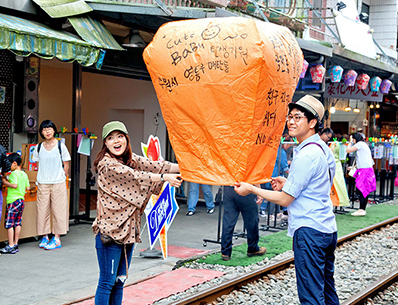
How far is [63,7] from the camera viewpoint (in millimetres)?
8977

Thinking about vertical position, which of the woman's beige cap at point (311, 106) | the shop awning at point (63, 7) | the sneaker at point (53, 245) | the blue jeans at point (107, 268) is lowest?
the sneaker at point (53, 245)

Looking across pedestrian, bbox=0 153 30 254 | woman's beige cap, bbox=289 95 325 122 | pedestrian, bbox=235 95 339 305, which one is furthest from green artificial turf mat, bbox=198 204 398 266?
woman's beige cap, bbox=289 95 325 122

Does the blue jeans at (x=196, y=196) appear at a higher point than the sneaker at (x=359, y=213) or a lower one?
higher

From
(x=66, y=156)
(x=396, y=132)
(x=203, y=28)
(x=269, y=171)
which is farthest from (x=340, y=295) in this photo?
(x=396, y=132)

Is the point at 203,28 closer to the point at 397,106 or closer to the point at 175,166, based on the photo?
the point at 175,166

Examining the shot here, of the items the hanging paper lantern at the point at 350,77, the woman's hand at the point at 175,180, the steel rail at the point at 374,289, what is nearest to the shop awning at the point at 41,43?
the woman's hand at the point at 175,180

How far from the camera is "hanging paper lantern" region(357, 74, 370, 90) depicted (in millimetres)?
17281

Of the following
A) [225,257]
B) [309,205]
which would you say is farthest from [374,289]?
[309,205]

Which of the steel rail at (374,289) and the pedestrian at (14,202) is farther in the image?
the pedestrian at (14,202)

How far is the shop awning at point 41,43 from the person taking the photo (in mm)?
7386

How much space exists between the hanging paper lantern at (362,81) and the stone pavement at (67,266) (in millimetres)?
8525

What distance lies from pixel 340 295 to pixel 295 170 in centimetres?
311

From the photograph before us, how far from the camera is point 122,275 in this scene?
467 centimetres

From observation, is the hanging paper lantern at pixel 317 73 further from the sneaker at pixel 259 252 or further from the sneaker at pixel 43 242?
the sneaker at pixel 43 242
